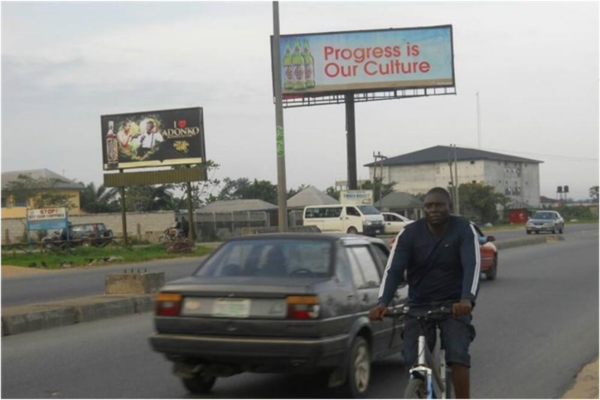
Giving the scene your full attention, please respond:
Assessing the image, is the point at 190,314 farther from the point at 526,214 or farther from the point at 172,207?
the point at 526,214

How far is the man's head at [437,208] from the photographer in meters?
5.80

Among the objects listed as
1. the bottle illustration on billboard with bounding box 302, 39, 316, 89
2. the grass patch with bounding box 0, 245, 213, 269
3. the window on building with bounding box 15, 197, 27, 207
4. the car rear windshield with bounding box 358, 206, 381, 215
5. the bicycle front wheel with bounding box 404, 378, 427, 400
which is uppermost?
the bottle illustration on billboard with bounding box 302, 39, 316, 89

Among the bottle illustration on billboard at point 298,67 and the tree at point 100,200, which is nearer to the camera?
the bottle illustration on billboard at point 298,67

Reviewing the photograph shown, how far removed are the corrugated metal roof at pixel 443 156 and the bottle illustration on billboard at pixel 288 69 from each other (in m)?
69.7

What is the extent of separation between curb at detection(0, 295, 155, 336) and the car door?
5840mm

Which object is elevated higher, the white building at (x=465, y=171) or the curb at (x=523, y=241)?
the white building at (x=465, y=171)

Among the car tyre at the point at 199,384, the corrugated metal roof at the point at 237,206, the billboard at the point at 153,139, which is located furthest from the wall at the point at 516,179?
the car tyre at the point at 199,384

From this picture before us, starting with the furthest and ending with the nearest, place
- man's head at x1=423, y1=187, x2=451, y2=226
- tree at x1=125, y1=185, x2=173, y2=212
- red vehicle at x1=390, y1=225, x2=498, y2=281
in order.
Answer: tree at x1=125, y1=185, x2=173, y2=212
red vehicle at x1=390, y1=225, x2=498, y2=281
man's head at x1=423, y1=187, x2=451, y2=226

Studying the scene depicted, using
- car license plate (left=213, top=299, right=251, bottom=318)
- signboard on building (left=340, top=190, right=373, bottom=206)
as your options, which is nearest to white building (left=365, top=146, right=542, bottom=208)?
signboard on building (left=340, top=190, right=373, bottom=206)

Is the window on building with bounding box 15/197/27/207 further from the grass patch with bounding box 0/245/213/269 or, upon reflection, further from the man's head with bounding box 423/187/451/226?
the man's head with bounding box 423/187/451/226

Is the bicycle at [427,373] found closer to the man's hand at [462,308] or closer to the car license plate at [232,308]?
the man's hand at [462,308]

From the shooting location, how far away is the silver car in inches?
2116

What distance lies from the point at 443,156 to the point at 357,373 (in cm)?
12392

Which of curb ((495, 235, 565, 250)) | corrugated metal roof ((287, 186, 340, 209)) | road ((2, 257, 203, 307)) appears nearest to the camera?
road ((2, 257, 203, 307))
